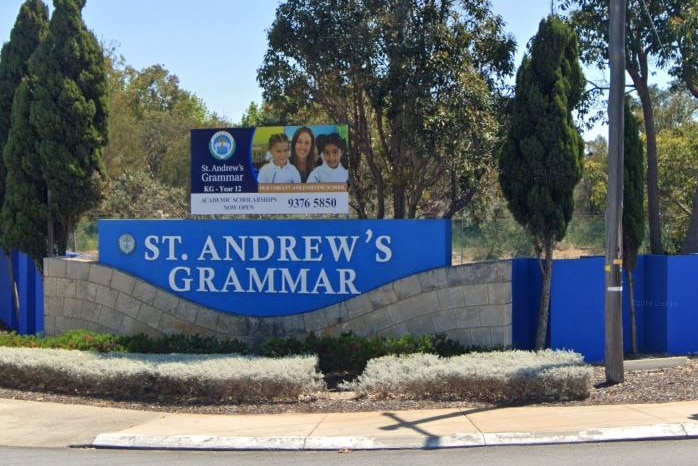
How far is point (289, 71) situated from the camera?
15836 mm

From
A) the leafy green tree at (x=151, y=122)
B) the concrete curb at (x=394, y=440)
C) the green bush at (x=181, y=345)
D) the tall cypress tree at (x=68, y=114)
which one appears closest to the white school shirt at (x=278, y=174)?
the green bush at (x=181, y=345)

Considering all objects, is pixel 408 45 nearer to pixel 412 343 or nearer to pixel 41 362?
pixel 412 343

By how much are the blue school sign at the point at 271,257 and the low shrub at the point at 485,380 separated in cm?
246

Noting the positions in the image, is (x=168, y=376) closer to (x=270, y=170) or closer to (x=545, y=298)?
(x=270, y=170)

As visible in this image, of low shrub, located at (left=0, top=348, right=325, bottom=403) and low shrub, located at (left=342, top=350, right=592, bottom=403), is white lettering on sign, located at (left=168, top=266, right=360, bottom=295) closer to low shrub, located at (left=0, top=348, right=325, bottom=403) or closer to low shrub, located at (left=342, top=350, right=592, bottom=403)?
low shrub, located at (left=0, top=348, right=325, bottom=403)

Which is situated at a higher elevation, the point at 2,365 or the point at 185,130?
the point at 185,130

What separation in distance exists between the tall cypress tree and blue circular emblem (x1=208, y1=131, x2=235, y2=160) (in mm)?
2670

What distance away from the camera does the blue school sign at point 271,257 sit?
1270 cm

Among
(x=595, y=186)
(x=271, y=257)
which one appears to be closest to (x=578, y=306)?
(x=271, y=257)

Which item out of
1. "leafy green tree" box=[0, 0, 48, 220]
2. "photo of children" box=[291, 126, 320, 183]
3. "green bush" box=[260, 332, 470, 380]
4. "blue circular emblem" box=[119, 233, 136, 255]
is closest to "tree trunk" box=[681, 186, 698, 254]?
"green bush" box=[260, 332, 470, 380]

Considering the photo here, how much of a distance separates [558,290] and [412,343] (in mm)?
2591

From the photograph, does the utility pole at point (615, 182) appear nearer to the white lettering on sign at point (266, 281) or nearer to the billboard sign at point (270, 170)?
the white lettering on sign at point (266, 281)

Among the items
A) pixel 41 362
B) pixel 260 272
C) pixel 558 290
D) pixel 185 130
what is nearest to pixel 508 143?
pixel 558 290

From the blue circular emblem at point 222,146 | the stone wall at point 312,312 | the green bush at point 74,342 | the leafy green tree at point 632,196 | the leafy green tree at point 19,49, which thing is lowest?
the green bush at point 74,342
